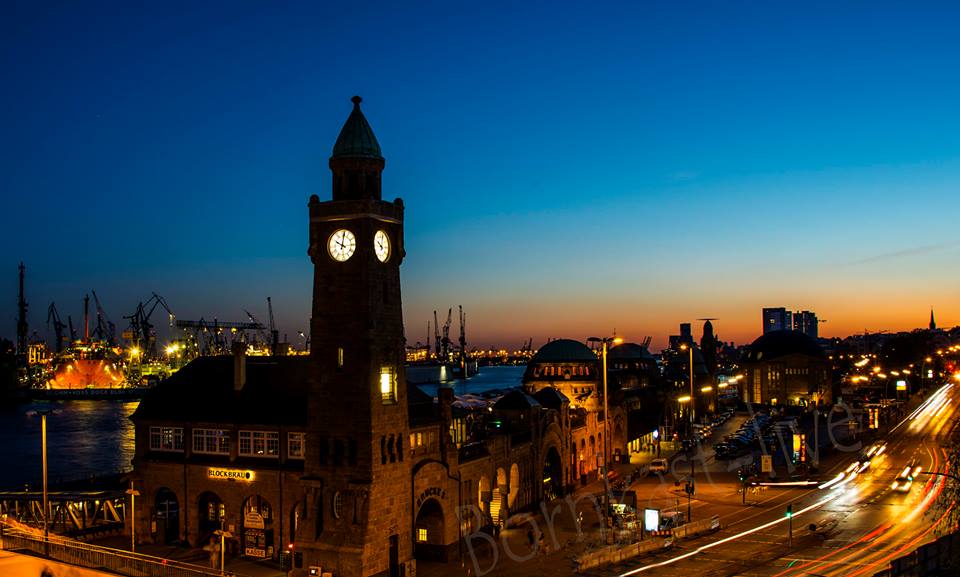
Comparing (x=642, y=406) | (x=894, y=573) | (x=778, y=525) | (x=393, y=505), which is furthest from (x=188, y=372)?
(x=642, y=406)

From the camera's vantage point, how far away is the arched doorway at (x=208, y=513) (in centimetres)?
5791

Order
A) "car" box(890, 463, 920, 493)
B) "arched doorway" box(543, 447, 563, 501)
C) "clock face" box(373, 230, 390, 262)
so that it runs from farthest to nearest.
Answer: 1. "arched doorway" box(543, 447, 563, 501)
2. "car" box(890, 463, 920, 493)
3. "clock face" box(373, 230, 390, 262)

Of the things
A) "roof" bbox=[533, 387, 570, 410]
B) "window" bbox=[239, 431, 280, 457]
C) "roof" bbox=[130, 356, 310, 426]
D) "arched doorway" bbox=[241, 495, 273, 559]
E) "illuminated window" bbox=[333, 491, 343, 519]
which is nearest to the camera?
"illuminated window" bbox=[333, 491, 343, 519]

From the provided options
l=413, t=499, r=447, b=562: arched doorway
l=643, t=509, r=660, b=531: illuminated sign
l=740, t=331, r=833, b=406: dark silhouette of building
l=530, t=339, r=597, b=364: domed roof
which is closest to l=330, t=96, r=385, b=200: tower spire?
l=413, t=499, r=447, b=562: arched doorway

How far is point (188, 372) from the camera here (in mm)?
62656

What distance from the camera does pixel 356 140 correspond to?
2063 inches

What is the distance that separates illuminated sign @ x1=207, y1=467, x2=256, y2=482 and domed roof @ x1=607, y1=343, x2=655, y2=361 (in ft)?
342

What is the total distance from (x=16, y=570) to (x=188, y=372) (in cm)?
1873

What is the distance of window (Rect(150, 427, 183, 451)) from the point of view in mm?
59219

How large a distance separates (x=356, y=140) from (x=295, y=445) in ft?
62.1

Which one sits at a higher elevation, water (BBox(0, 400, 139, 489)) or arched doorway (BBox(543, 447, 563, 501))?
arched doorway (BBox(543, 447, 563, 501))

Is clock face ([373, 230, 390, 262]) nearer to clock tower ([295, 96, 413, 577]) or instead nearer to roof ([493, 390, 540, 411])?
clock tower ([295, 96, 413, 577])

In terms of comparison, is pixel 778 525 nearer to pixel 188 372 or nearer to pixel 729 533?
pixel 729 533

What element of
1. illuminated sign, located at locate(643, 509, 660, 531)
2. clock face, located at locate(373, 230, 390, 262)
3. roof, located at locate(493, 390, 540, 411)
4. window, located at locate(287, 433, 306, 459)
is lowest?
illuminated sign, located at locate(643, 509, 660, 531)
